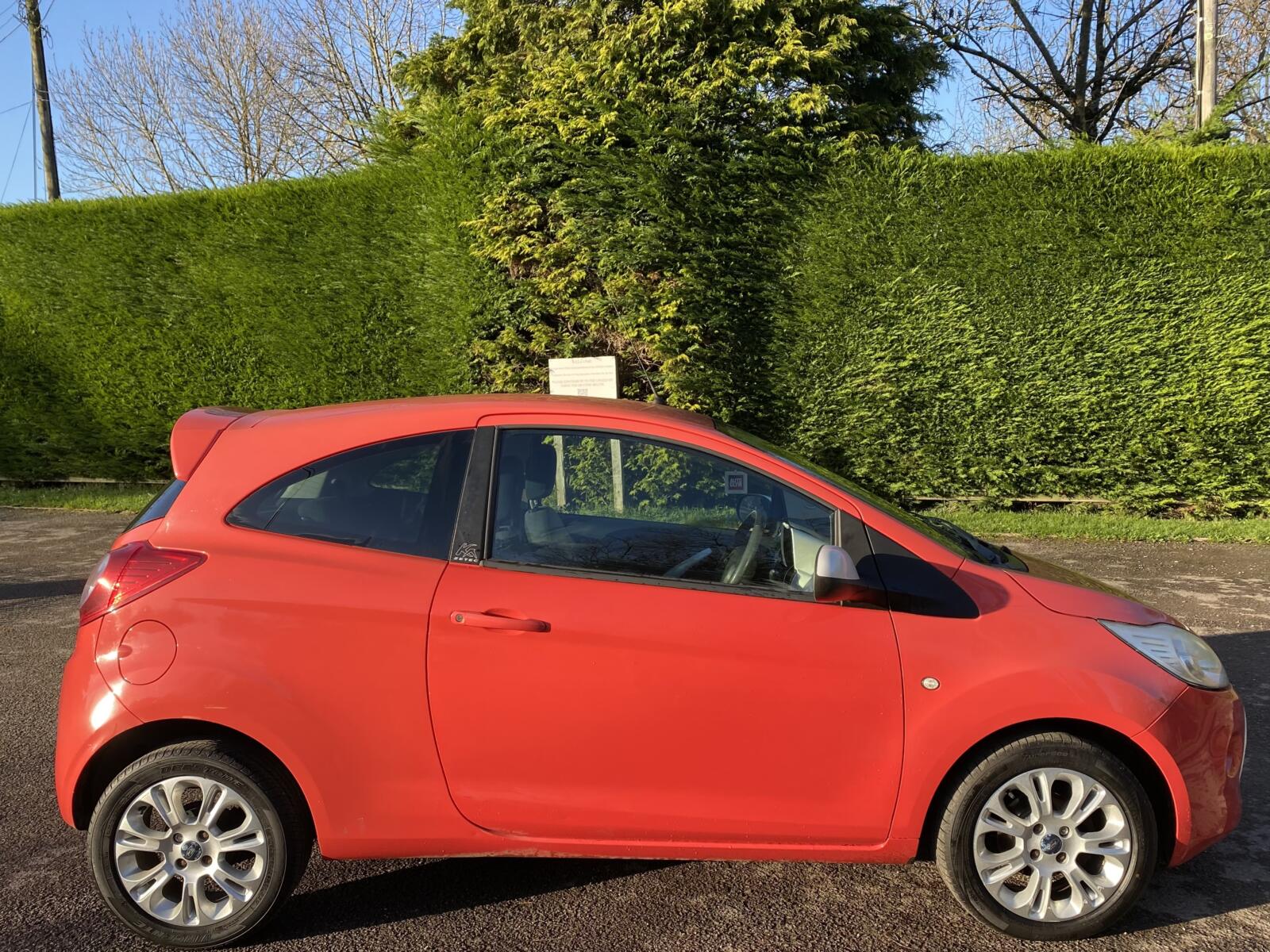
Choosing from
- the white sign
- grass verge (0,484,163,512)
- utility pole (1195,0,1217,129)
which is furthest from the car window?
utility pole (1195,0,1217,129)

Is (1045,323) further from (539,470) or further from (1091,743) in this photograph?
(539,470)

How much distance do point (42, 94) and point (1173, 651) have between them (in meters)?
19.2

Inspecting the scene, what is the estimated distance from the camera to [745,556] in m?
2.77

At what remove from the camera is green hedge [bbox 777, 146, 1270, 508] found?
27.6 feet

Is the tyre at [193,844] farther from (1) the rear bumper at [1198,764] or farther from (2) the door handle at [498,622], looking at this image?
(1) the rear bumper at [1198,764]

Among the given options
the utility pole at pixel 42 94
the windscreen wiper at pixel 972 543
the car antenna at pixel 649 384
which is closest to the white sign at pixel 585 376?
the car antenna at pixel 649 384

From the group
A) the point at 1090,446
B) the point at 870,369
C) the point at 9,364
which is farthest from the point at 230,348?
the point at 1090,446

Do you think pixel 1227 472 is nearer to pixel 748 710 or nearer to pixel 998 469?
pixel 998 469

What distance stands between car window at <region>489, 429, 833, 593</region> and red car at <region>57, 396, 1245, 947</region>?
0.05 meters

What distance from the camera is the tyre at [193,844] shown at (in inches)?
102

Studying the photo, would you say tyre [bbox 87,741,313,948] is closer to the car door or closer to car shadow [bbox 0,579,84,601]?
the car door

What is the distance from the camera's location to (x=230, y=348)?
1075 cm

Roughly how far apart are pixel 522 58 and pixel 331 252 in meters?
4.00

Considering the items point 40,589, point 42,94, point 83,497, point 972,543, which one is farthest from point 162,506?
point 42,94
